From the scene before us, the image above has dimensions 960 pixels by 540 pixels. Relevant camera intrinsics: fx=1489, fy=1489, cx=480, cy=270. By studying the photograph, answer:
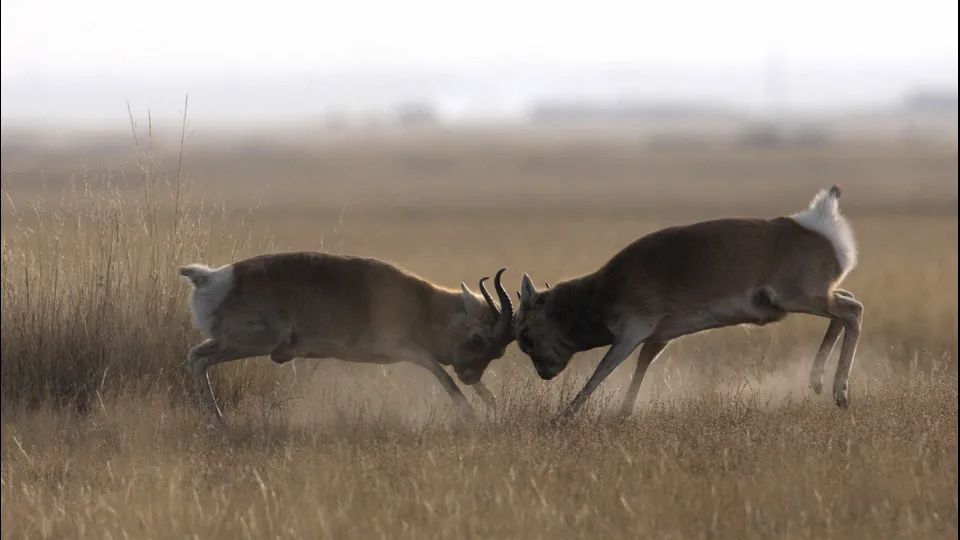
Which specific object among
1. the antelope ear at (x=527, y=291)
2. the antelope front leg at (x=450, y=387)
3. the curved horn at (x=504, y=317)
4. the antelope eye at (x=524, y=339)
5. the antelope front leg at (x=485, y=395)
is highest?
the antelope ear at (x=527, y=291)

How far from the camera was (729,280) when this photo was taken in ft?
38.0

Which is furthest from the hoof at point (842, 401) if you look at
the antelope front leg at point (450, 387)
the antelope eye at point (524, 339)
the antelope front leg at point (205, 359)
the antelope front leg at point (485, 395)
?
the antelope front leg at point (205, 359)

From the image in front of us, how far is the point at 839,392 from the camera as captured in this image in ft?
38.4

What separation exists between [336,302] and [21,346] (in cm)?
248

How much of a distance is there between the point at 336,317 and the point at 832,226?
400cm

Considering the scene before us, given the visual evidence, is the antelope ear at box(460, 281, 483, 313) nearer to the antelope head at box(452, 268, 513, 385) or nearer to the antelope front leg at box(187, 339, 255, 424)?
the antelope head at box(452, 268, 513, 385)

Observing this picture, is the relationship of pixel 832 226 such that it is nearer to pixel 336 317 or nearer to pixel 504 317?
pixel 504 317

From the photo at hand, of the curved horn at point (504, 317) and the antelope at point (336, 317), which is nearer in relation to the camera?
the antelope at point (336, 317)

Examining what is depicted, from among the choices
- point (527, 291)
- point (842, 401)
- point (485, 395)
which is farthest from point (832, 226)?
point (485, 395)

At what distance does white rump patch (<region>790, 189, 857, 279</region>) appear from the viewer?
11742mm

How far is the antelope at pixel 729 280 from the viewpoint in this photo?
38.1 ft

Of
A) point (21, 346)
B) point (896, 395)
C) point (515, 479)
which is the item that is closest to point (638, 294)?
point (896, 395)

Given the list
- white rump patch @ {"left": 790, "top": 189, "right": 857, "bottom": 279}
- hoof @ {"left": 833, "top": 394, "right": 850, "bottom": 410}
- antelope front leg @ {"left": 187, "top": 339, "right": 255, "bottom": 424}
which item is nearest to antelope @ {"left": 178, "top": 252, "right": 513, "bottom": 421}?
antelope front leg @ {"left": 187, "top": 339, "right": 255, "bottom": 424}

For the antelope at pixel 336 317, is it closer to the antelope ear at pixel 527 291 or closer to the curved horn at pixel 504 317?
the curved horn at pixel 504 317
